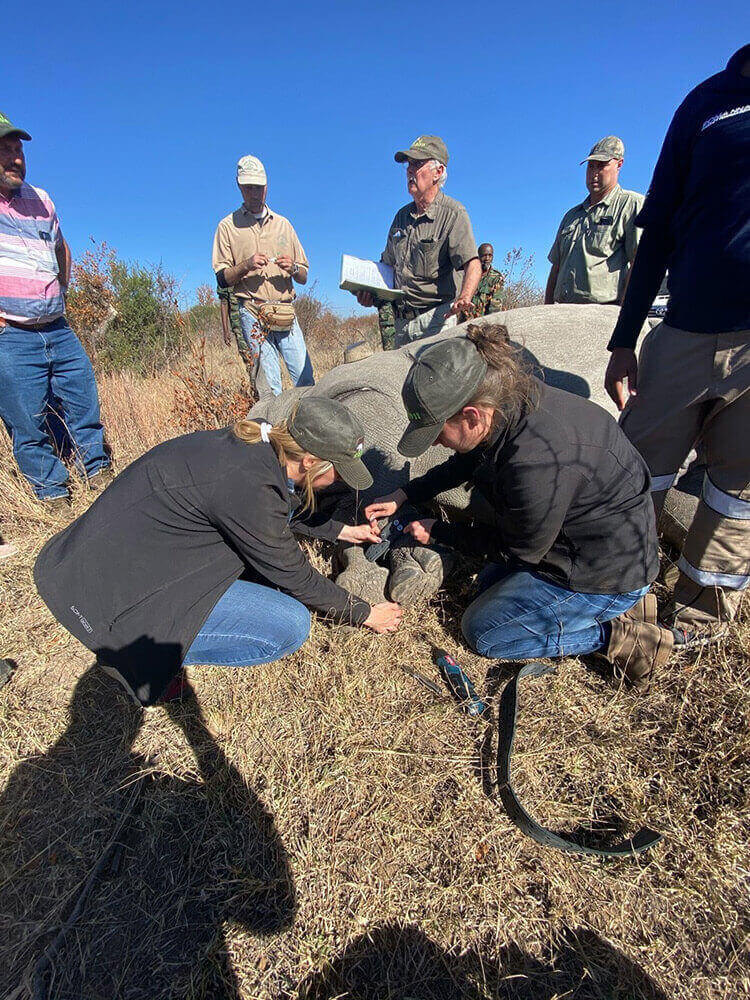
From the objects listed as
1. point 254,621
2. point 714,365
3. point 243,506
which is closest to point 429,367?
point 243,506

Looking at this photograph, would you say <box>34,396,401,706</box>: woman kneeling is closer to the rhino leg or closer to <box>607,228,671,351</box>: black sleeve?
<box>607,228,671,351</box>: black sleeve

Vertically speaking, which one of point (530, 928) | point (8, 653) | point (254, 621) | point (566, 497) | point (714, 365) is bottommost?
point (530, 928)

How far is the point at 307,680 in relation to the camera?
7.99ft

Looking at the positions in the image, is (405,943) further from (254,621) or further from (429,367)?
(429,367)

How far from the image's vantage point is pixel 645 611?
2.37 metres

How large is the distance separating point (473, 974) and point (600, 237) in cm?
492

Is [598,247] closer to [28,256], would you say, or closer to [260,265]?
[260,265]

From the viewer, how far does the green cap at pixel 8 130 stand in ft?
9.48

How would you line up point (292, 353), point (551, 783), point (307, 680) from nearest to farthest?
point (551, 783) < point (307, 680) < point (292, 353)

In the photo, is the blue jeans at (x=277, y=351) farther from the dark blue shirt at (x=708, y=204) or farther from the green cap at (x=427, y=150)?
the dark blue shirt at (x=708, y=204)

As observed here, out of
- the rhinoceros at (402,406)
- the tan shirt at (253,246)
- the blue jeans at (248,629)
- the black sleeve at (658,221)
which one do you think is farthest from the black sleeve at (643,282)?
the tan shirt at (253,246)

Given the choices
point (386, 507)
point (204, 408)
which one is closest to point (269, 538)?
point (386, 507)

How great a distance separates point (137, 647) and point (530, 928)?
5.93 ft

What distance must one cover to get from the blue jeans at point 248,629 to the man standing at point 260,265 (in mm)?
3217
